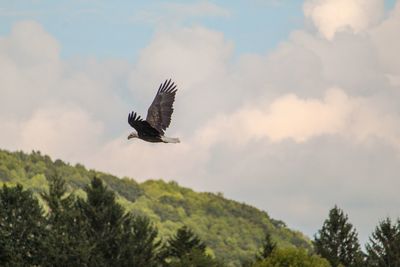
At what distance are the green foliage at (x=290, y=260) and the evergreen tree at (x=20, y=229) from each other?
1612 cm

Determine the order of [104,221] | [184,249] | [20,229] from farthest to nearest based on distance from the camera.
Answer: [104,221], [184,249], [20,229]

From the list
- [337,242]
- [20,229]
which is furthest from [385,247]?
[20,229]

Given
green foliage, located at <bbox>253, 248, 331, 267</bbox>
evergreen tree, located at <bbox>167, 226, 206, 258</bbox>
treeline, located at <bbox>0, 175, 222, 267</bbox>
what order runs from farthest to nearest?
evergreen tree, located at <bbox>167, 226, 206, 258</bbox>
green foliage, located at <bbox>253, 248, 331, 267</bbox>
treeline, located at <bbox>0, 175, 222, 267</bbox>

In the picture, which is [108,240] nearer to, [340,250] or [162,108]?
[340,250]

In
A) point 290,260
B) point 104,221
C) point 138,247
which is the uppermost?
point 104,221

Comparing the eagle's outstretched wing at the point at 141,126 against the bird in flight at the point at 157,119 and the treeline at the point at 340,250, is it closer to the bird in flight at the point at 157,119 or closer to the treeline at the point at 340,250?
the bird in flight at the point at 157,119

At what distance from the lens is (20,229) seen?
93.3 meters

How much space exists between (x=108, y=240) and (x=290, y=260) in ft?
44.0

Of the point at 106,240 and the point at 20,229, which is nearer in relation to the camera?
the point at 20,229

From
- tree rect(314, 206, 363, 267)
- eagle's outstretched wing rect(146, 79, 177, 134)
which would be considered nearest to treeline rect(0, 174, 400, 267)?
tree rect(314, 206, 363, 267)

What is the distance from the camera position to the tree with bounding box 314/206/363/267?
105 meters

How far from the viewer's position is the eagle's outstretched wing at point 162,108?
142ft

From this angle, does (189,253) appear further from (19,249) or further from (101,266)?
(19,249)

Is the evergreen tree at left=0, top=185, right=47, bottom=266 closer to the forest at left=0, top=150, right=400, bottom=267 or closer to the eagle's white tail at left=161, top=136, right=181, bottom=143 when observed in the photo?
the forest at left=0, top=150, right=400, bottom=267
